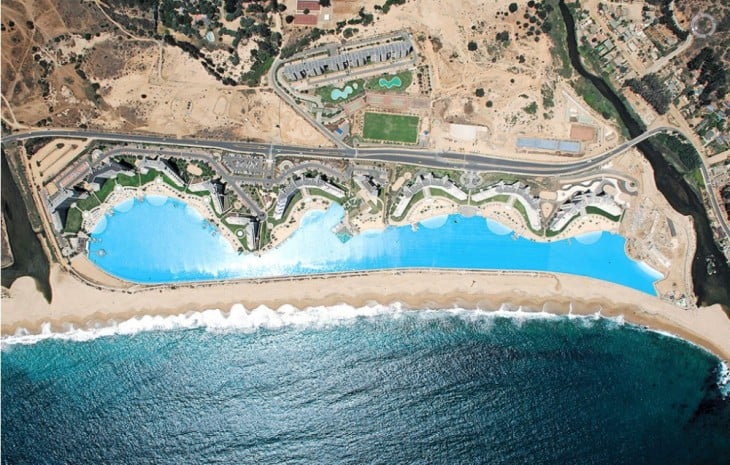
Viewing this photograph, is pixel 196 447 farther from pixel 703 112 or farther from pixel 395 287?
pixel 703 112

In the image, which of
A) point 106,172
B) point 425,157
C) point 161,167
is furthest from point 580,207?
point 106,172

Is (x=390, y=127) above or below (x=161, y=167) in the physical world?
above

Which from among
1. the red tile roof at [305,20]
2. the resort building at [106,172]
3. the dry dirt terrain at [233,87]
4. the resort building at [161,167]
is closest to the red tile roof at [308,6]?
the red tile roof at [305,20]

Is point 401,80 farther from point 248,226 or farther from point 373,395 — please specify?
point 373,395

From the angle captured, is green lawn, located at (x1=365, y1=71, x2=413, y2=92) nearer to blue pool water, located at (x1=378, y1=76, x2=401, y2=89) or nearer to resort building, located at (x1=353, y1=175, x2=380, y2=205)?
blue pool water, located at (x1=378, y1=76, x2=401, y2=89)

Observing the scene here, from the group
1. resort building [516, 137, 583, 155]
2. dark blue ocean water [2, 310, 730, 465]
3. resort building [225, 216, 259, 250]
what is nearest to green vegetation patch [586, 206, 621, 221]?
resort building [516, 137, 583, 155]

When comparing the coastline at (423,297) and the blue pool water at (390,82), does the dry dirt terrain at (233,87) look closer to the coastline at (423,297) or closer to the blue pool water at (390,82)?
the blue pool water at (390,82)
